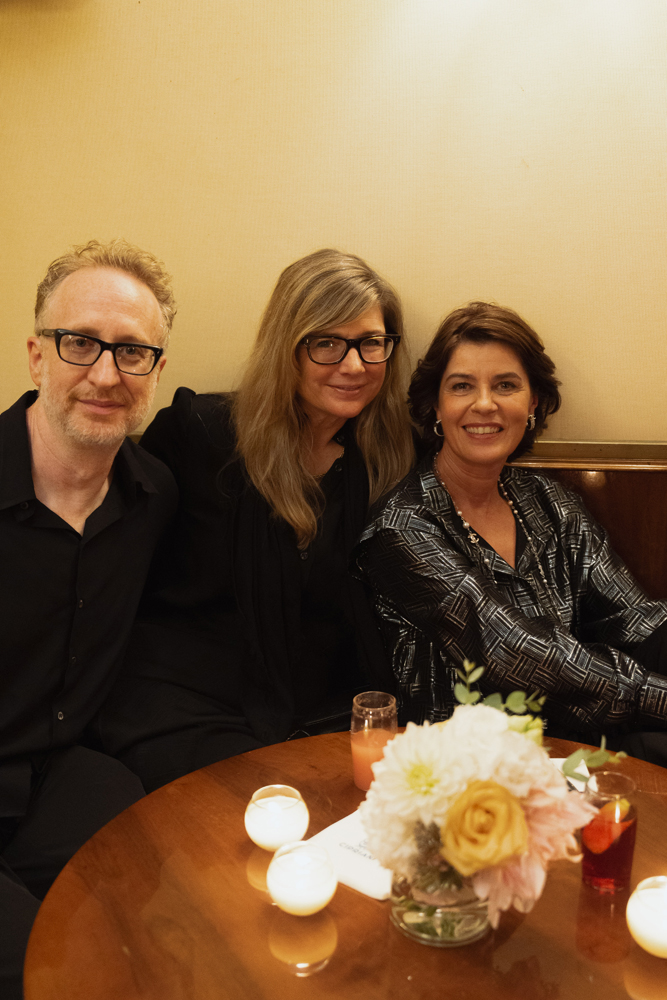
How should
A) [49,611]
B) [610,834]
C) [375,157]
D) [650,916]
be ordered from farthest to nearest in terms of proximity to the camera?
[375,157] → [49,611] → [610,834] → [650,916]

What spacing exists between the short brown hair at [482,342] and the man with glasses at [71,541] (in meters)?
0.70

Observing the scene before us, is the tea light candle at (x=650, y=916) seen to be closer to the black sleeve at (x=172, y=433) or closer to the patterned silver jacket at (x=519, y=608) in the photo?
the patterned silver jacket at (x=519, y=608)

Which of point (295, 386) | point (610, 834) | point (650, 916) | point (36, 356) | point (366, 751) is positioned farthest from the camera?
point (295, 386)

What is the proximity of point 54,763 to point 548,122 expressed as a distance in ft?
6.69

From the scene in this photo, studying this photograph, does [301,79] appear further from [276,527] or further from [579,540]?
[579,540]

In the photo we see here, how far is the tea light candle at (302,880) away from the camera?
0.98 meters

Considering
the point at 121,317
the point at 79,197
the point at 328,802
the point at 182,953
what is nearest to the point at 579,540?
the point at 328,802

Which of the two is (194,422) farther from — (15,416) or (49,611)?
(49,611)

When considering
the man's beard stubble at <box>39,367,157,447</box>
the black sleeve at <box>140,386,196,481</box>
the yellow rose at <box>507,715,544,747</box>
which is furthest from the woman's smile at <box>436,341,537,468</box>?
the yellow rose at <box>507,715,544,747</box>

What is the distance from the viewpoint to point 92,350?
67.0 inches

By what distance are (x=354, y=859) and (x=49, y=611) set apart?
877mm

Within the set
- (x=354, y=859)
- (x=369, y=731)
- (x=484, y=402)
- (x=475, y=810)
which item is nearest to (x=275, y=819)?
(x=354, y=859)

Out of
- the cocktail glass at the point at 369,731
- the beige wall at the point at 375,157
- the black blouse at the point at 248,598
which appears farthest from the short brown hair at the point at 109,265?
the cocktail glass at the point at 369,731

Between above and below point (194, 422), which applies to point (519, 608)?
below
